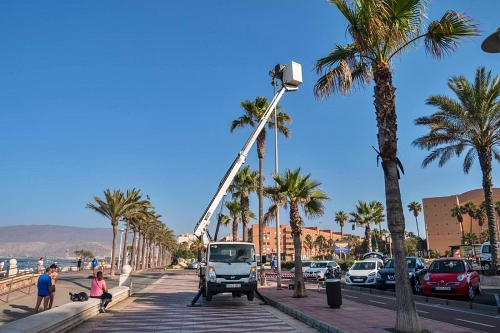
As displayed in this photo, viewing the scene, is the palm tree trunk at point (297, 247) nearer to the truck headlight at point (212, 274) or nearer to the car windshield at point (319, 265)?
the truck headlight at point (212, 274)

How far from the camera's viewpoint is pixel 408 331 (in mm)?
8109

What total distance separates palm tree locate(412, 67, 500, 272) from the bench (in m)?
21.5

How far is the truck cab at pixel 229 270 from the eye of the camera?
15125 millimetres

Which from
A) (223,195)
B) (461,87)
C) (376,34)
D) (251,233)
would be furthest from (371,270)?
(251,233)

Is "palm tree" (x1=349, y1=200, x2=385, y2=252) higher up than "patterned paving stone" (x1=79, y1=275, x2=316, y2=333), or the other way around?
"palm tree" (x1=349, y1=200, x2=385, y2=252)

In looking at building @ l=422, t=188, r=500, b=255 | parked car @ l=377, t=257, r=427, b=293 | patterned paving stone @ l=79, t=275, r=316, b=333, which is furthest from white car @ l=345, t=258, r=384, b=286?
building @ l=422, t=188, r=500, b=255

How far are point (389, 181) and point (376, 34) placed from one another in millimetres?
3482

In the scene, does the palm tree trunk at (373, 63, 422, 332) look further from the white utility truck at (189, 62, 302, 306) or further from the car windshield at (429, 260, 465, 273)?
the car windshield at (429, 260, 465, 273)

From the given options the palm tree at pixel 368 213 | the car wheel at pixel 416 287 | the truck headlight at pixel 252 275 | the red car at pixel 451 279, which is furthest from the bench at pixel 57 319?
the palm tree at pixel 368 213

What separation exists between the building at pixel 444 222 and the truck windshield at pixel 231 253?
102 meters

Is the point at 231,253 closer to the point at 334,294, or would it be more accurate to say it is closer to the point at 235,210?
the point at 334,294

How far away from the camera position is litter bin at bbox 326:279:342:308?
43.1 feet

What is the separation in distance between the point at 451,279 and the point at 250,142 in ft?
50.0

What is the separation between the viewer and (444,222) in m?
105
